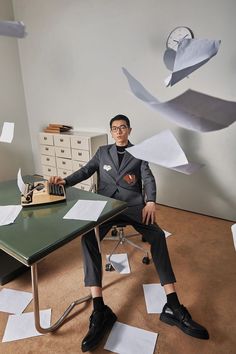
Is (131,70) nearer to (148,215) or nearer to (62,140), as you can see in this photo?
(62,140)

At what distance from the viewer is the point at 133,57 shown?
118 inches

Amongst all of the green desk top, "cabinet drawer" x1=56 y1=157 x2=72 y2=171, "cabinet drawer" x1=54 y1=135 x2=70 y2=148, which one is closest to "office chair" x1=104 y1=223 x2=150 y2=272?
the green desk top

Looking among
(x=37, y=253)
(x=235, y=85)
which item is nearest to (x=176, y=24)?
(x=235, y=85)

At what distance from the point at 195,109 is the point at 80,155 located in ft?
10.6

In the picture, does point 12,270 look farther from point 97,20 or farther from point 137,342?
point 97,20

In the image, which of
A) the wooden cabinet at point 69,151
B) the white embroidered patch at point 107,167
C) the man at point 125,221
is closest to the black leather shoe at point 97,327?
the man at point 125,221

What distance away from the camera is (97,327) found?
1.49 m

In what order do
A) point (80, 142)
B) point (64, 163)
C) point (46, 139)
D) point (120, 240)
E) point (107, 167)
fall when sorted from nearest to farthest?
point (107, 167)
point (120, 240)
point (80, 142)
point (64, 163)
point (46, 139)

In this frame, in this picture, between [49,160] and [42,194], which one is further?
[49,160]

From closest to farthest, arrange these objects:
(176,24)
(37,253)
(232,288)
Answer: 1. (37,253)
2. (232,288)
3. (176,24)

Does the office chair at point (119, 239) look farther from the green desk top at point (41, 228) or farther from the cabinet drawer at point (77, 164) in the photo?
the cabinet drawer at point (77, 164)

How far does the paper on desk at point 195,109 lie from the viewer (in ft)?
0.79

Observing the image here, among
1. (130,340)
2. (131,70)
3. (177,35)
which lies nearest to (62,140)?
(131,70)

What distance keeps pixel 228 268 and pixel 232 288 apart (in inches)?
9.3
